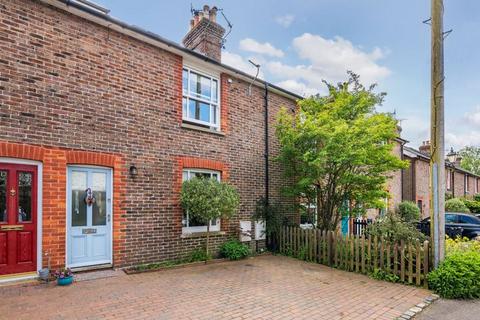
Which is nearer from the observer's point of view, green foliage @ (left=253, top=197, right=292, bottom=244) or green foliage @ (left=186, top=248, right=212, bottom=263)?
green foliage @ (left=186, top=248, right=212, bottom=263)

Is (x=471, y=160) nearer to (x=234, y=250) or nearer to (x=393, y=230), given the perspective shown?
(x=393, y=230)

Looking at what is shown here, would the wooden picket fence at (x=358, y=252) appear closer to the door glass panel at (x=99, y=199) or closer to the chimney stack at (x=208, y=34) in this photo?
the door glass panel at (x=99, y=199)

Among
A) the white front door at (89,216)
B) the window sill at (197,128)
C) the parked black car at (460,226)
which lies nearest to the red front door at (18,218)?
the white front door at (89,216)

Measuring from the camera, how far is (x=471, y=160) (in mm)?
54375

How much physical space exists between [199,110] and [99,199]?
3965 millimetres

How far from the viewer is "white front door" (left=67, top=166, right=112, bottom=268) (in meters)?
6.78

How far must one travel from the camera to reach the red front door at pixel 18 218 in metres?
5.88

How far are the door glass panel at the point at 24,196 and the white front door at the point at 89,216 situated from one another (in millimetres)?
730

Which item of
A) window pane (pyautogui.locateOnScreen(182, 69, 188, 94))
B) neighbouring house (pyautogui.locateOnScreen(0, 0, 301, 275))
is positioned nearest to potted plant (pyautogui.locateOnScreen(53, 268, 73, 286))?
neighbouring house (pyautogui.locateOnScreen(0, 0, 301, 275))

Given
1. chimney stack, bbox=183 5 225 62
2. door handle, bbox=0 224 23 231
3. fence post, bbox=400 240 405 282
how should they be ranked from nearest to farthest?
door handle, bbox=0 224 23 231 < fence post, bbox=400 240 405 282 < chimney stack, bbox=183 5 225 62

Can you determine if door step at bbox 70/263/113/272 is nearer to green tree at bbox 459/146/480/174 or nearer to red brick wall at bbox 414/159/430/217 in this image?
red brick wall at bbox 414/159/430/217

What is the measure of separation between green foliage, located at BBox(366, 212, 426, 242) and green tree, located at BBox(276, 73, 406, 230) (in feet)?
5.71

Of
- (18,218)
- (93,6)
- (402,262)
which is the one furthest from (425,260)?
(93,6)

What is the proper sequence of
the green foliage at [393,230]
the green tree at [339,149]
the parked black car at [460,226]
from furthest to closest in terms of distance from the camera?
the parked black car at [460,226] < the green tree at [339,149] < the green foliage at [393,230]
